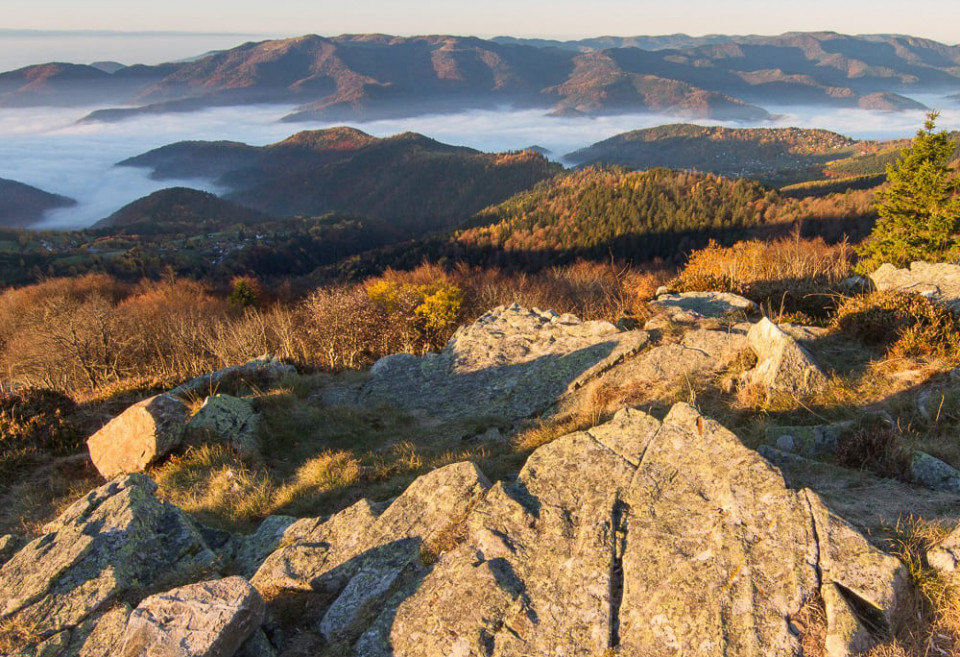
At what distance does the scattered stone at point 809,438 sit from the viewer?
5787mm

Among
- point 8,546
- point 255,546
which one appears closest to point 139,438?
point 8,546

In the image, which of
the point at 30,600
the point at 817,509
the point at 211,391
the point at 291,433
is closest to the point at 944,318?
the point at 817,509

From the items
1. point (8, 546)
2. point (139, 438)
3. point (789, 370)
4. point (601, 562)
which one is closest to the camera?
point (601, 562)

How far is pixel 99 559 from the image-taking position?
15.3ft

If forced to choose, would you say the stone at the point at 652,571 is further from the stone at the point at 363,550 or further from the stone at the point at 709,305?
the stone at the point at 709,305

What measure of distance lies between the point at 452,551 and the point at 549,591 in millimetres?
890

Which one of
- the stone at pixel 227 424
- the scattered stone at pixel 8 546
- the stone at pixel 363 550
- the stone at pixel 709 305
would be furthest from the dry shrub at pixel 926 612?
the stone at pixel 709 305

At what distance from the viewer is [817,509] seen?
149 inches

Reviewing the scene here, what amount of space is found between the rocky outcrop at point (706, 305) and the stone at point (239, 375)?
9060 mm

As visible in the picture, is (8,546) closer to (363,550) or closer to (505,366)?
(363,550)

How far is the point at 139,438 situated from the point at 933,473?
32.6 ft

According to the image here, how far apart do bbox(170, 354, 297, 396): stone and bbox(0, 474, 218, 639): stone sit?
6.17 meters

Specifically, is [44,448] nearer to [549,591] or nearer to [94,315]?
[549,591]

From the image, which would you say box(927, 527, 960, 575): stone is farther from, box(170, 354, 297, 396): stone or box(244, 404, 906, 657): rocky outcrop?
box(170, 354, 297, 396): stone
